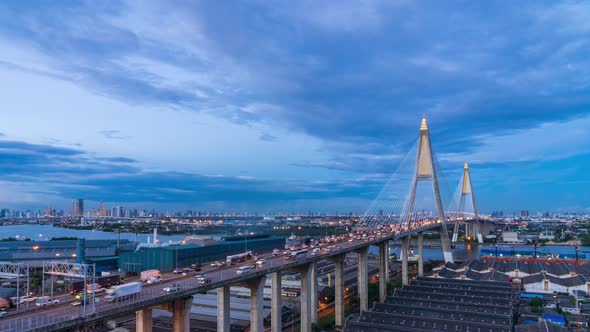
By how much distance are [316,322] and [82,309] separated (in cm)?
2212

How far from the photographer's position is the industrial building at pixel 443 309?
93.0 feet

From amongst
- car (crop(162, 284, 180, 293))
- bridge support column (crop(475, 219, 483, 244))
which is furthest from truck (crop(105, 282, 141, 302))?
bridge support column (crop(475, 219, 483, 244))

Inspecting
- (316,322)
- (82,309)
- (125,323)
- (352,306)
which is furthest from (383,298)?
(82,309)

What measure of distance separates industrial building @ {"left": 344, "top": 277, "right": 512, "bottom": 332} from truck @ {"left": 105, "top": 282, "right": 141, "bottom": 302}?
16320 millimetres

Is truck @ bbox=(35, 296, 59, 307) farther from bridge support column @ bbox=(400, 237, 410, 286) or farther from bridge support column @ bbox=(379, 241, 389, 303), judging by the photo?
bridge support column @ bbox=(400, 237, 410, 286)

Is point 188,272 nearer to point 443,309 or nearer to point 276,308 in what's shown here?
point 276,308

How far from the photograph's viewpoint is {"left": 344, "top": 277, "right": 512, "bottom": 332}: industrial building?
28344 millimetres

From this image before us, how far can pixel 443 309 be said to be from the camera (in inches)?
1292

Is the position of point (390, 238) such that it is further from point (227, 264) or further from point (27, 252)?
point (27, 252)

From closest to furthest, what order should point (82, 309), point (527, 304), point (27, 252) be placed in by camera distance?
point (82, 309), point (527, 304), point (27, 252)

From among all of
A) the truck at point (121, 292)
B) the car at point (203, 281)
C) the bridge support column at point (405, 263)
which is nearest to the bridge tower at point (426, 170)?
the bridge support column at point (405, 263)

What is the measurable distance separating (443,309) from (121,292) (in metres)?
25.8

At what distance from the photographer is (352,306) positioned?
128 feet

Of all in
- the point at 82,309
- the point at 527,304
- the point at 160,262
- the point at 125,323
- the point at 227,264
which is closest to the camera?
the point at 82,309
